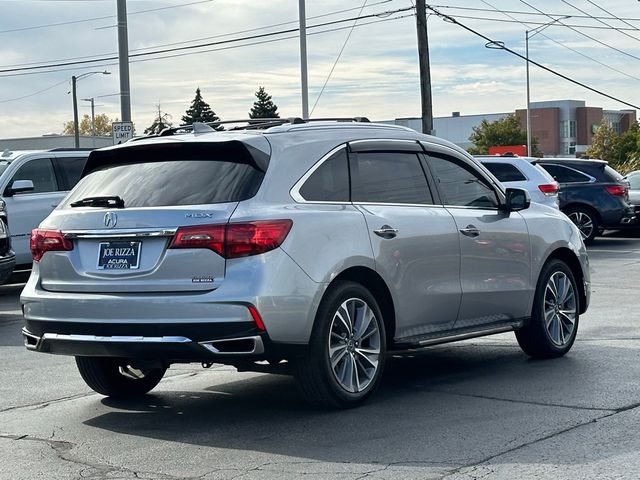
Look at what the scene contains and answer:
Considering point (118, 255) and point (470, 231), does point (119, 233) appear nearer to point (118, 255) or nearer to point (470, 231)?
point (118, 255)

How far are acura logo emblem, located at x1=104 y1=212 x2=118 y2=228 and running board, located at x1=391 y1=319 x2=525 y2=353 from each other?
2.08m

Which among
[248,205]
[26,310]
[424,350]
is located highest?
[248,205]

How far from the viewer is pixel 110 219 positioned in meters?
7.12

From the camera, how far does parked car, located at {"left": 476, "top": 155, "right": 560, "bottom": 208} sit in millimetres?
20641

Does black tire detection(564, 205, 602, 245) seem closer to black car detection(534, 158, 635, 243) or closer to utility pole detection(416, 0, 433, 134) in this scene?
black car detection(534, 158, 635, 243)

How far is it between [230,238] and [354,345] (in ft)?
3.90

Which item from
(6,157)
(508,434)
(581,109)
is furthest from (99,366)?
(581,109)

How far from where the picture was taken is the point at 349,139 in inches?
311

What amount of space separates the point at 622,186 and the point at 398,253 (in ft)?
56.2

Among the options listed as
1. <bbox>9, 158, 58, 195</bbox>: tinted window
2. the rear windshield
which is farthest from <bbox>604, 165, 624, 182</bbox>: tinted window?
the rear windshield

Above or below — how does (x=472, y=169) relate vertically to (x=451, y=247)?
above

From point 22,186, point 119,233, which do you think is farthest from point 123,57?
point 119,233

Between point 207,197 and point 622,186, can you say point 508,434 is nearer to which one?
point 207,197

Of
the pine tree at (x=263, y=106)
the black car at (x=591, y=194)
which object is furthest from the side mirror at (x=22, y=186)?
the pine tree at (x=263, y=106)
